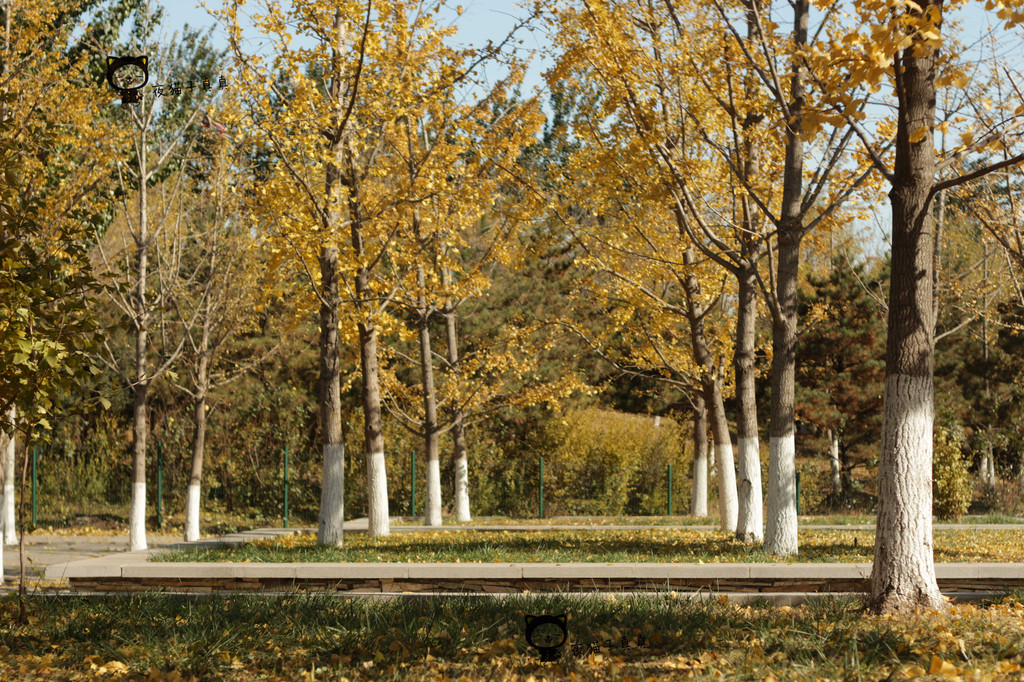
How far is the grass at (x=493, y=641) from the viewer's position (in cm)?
470

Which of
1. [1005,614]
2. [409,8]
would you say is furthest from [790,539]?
[409,8]

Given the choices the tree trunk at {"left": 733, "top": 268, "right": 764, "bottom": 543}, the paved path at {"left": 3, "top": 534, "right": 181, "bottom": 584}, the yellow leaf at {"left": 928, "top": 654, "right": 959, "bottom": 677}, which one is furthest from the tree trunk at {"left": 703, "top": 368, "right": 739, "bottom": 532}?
the yellow leaf at {"left": 928, "top": 654, "right": 959, "bottom": 677}

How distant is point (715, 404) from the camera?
542 inches

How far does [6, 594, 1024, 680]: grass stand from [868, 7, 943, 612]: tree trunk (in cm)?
31

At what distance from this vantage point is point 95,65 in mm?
20406

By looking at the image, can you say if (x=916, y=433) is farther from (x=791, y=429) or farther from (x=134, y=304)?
(x=134, y=304)

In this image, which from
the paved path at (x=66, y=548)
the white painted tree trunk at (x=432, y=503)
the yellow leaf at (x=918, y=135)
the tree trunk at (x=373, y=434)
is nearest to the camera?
the yellow leaf at (x=918, y=135)

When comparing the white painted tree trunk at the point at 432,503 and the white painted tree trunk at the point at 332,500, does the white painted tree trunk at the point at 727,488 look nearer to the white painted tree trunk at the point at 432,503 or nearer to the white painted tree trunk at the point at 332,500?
the white painted tree trunk at the point at 432,503

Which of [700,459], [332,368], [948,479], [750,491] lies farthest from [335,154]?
[948,479]

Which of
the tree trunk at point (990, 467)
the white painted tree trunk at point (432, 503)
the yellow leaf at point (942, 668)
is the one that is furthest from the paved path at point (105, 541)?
the yellow leaf at point (942, 668)

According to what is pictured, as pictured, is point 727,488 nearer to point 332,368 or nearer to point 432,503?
point 432,503

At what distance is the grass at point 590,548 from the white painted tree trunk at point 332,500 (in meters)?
0.23

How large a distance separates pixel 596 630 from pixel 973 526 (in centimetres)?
1140

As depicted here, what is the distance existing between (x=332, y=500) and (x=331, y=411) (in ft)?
3.63
